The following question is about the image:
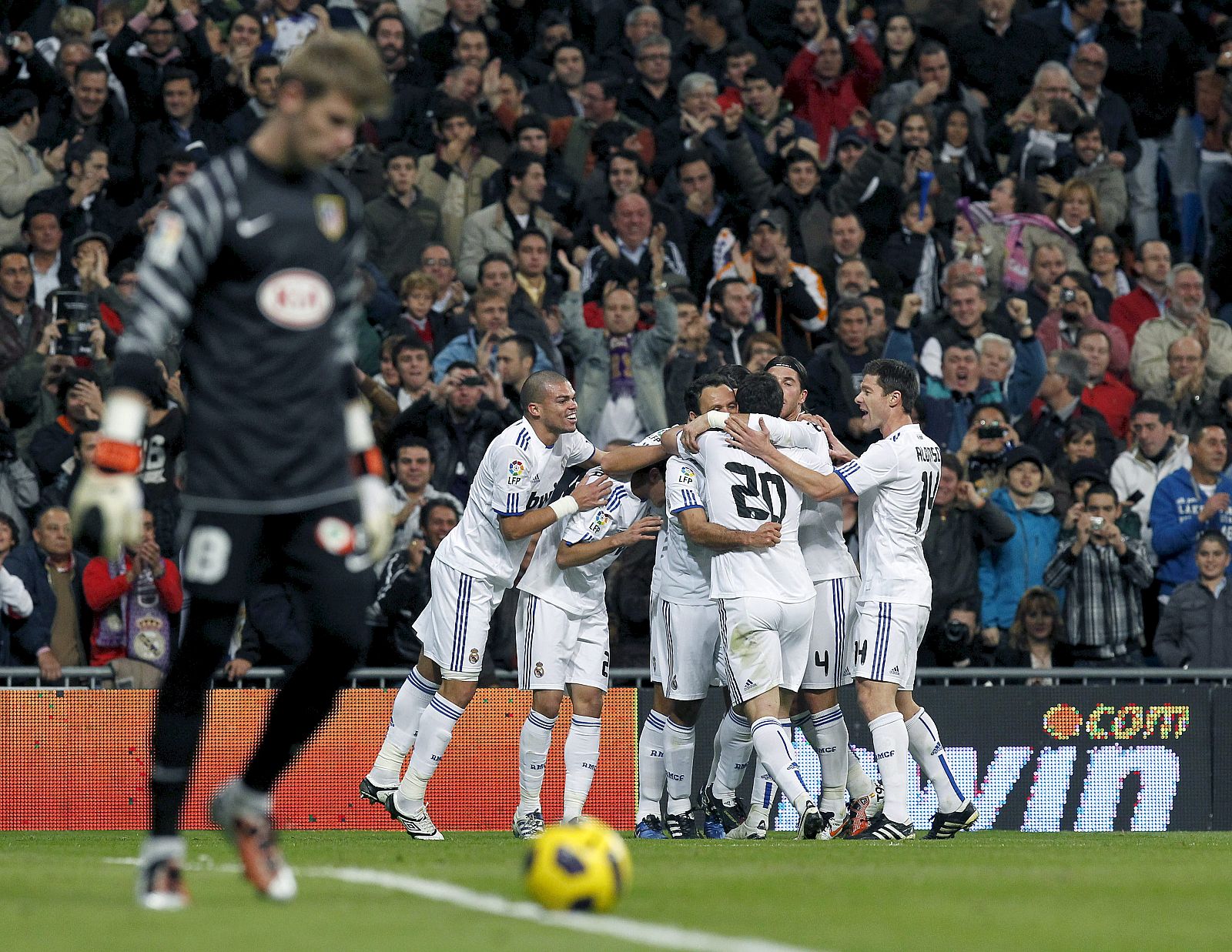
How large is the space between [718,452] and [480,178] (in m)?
6.87

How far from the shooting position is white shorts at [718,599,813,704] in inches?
432

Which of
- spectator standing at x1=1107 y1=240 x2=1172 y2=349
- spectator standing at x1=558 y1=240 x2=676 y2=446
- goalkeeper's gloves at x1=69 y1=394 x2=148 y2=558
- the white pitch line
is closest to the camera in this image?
the white pitch line

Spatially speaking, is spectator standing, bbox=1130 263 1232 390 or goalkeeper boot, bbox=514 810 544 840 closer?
goalkeeper boot, bbox=514 810 544 840

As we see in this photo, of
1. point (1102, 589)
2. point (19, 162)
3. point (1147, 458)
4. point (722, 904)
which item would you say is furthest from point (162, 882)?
point (19, 162)

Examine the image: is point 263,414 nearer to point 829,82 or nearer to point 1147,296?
point 1147,296

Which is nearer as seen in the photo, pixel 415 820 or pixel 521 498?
pixel 521 498

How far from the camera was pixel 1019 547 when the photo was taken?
1442 cm

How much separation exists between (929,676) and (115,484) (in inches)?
336

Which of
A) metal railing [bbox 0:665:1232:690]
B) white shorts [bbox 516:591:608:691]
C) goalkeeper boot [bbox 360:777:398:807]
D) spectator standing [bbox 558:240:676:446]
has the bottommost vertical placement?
goalkeeper boot [bbox 360:777:398:807]

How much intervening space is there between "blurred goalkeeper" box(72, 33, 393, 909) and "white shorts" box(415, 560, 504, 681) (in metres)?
5.17

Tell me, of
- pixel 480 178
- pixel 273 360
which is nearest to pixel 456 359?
pixel 480 178

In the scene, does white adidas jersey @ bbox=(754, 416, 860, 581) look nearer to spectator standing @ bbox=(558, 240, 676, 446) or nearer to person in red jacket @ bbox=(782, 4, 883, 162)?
spectator standing @ bbox=(558, 240, 676, 446)

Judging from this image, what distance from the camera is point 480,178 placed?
56.7 feet

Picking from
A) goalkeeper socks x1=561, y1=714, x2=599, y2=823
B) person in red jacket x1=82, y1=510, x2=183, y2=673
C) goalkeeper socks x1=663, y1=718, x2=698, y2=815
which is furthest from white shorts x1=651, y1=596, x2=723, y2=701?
person in red jacket x1=82, y1=510, x2=183, y2=673
